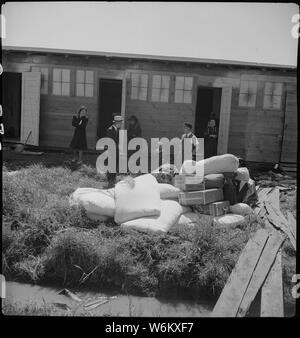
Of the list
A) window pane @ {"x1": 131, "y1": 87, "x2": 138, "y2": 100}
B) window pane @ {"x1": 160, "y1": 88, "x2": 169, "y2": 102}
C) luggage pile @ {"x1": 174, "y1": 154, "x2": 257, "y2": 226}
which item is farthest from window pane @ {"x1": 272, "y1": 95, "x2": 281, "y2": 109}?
luggage pile @ {"x1": 174, "y1": 154, "x2": 257, "y2": 226}

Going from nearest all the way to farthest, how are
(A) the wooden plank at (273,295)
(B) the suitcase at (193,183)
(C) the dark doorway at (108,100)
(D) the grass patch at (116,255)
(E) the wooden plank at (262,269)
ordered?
(A) the wooden plank at (273,295), (E) the wooden plank at (262,269), (D) the grass patch at (116,255), (B) the suitcase at (193,183), (C) the dark doorway at (108,100)

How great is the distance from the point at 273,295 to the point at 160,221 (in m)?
1.57

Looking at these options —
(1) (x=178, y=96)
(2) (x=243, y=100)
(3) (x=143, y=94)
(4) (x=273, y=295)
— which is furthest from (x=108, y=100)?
(4) (x=273, y=295)

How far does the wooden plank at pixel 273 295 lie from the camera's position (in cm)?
313

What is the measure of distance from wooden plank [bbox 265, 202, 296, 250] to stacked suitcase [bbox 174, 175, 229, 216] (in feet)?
2.21

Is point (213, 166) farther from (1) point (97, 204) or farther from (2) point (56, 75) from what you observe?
(2) point (56, 75)

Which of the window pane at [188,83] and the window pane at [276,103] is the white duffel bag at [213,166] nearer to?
the window pane at [188,83]

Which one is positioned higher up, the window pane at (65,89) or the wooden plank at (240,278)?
the window pane at (65,89)

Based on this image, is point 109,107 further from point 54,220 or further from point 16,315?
point 16,315

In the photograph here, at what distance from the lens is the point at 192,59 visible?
10.2 metres

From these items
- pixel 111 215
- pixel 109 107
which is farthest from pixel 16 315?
pixel 109 107

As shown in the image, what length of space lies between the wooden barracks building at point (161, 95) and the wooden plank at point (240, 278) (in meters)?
6.83

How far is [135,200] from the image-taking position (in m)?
4.60

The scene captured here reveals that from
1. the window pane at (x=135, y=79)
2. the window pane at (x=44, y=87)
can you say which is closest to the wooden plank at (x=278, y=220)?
the window pane at (x=135, y=79)
